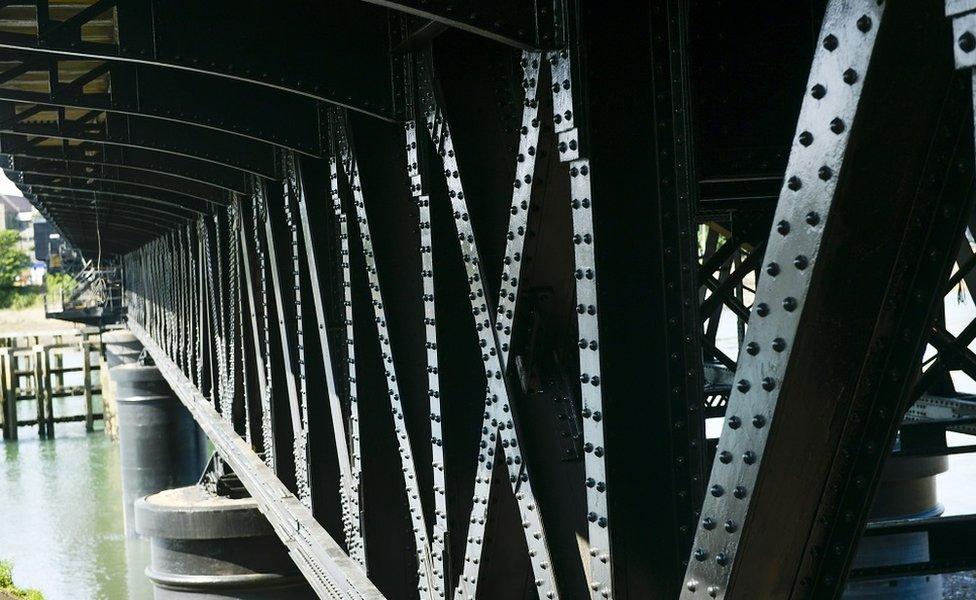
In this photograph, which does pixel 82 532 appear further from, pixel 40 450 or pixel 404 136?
pixel 404 136

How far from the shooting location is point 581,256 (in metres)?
3.75

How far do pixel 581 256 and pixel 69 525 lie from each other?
33.7 meters

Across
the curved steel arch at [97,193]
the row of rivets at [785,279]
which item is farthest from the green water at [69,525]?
the row of rivets at [785,279]

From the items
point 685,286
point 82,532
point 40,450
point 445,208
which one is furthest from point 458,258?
point 40,450

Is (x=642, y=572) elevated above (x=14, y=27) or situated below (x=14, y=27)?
below

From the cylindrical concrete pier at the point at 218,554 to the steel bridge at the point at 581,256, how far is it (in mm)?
3359

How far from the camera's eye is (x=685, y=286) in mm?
3812

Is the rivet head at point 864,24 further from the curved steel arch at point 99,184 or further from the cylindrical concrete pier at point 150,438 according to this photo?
the cylindrical concrete pier at point 150,438

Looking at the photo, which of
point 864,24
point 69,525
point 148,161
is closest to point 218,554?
point 148,161

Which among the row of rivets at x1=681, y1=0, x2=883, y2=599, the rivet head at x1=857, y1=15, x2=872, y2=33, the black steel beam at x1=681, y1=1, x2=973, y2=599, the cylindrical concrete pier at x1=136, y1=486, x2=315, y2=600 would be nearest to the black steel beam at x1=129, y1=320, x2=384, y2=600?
the cylindrical concrete pier at x1=136, y1=486, x2=315, y2=600

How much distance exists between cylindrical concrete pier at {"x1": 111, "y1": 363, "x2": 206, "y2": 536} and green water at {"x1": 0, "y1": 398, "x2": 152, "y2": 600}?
1.46 metres

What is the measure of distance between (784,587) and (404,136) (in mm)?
3620

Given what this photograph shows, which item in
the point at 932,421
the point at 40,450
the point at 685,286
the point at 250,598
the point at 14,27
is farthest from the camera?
the point at 40,450

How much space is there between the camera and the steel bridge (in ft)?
8.51
